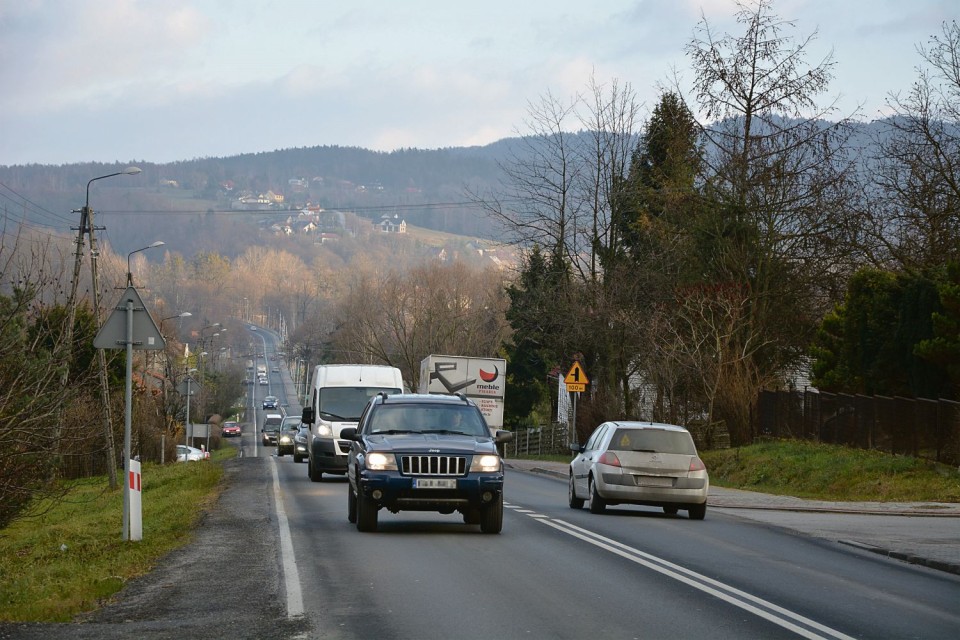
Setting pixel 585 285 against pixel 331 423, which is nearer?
pixel 331 423

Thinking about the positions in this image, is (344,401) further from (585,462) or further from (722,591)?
(722,591)

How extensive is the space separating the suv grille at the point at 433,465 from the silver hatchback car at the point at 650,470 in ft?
17.7

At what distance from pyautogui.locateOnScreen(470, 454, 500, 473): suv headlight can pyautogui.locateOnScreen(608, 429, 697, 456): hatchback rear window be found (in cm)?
524

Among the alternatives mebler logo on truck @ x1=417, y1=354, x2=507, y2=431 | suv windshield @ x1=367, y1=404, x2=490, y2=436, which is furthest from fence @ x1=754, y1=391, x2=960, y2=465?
suv windshield @ x1=367, y1=404, x2=490, y2=436

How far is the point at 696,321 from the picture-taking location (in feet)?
136

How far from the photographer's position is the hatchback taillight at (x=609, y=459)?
2123 centimetres

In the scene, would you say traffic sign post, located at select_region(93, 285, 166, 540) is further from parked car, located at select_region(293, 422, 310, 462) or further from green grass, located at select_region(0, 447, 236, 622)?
parked car, located at select_region(293, 422, 310, 462)

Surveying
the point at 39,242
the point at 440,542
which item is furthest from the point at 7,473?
the point at 440,542

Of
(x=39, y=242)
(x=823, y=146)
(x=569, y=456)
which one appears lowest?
(x=569, y=456)

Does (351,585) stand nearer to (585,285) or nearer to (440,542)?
(440,542)

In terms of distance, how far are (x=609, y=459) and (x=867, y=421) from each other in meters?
11.7

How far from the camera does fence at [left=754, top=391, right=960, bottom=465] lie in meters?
26.8

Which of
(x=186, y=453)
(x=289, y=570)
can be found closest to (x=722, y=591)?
(x=289, y=570)

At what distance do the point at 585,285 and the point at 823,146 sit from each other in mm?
14225
